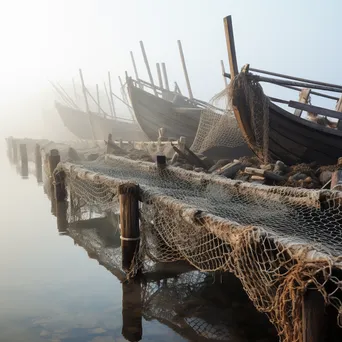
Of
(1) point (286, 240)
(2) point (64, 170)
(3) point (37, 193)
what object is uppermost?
(1) point (286, 240)

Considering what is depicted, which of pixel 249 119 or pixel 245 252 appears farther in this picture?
pixel 249 119

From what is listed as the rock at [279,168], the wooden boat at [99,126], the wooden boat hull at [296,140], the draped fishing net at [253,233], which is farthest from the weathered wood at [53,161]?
the wooden boat at [99,126]

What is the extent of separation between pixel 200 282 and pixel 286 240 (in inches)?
112

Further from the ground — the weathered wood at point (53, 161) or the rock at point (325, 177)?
the rock at point (325, 177)

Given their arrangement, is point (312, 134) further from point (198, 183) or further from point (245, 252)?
point (245, 252)

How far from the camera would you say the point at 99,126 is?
3034 cm

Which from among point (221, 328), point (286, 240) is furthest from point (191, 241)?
point (286, 240)

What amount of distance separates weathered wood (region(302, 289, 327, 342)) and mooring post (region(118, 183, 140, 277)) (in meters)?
3.03

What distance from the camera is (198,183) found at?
22.9 ft

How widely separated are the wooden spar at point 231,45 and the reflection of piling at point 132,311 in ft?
15.5

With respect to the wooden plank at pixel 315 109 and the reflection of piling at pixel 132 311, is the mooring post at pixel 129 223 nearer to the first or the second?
the reflection of piling at pixel 132 311

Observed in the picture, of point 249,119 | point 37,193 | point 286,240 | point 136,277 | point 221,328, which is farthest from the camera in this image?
point 37,193

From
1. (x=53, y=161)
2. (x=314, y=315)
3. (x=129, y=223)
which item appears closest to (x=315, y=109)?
(x=129, y=223)

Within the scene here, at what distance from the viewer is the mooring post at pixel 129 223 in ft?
17.9
